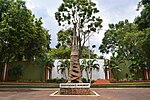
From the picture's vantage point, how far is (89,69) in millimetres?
27406

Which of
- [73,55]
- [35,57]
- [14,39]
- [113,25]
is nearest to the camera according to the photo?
[73,55]

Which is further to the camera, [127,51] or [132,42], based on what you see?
[127,51]

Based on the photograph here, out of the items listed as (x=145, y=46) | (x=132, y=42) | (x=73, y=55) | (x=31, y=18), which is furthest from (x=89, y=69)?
(x=73, y=55)

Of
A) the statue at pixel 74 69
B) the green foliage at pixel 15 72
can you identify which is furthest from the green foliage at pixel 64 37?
the statue at pixel 74 69

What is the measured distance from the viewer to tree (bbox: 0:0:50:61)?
62.5 feet

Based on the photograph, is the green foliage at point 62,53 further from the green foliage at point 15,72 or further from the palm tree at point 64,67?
the green foliage at point 15,72

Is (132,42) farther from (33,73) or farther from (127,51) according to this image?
(33,73)

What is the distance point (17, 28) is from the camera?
64.2ft

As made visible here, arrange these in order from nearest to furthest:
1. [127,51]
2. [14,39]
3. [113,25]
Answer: [14,39] < [127,51] < [113,25]

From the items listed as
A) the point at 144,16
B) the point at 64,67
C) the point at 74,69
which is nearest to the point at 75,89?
the point at 74,69

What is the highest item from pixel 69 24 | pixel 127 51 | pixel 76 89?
pixel 69 24

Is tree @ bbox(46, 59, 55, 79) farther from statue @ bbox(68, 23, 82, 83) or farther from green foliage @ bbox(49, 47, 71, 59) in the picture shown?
statue @ bbox(68, 23, 82, 83)

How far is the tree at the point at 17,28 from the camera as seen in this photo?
1904 cm

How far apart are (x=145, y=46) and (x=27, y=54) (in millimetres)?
13354
